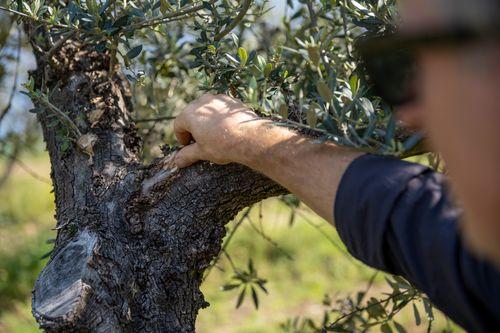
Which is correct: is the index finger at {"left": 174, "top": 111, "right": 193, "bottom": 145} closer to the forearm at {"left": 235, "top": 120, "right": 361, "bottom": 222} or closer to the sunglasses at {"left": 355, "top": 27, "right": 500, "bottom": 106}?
the forearm at {"left": 235, "top": 120, "right": 361, "bottom": 222}

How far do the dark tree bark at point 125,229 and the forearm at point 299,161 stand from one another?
0.22 m

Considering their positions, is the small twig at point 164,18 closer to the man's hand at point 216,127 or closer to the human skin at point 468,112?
the man's hand at point 216,127

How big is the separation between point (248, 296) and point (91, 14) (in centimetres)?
414

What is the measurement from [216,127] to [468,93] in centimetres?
89

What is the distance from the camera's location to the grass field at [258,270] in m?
5.02

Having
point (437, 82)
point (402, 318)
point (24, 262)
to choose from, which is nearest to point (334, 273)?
point (402, 318)

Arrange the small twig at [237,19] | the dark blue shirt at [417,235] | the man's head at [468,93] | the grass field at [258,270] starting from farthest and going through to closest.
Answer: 1. the grass field at [258,270]
2. the small twig at [237,19]
3. the dark blue shirt at [417,235]
4. the man's head at [468,93]

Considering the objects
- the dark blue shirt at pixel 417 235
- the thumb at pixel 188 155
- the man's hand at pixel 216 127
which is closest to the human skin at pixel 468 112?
the dark blue shirt at pixel 417 235

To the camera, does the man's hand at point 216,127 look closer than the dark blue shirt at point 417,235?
No

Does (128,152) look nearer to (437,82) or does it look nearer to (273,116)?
(273,116)

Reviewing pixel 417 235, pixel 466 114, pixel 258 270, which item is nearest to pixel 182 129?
pixel 417 235

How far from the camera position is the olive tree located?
168 centimetres

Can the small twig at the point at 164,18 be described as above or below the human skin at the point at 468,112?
above

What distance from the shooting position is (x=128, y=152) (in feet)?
6.99
